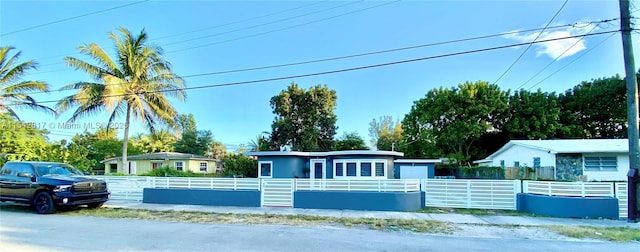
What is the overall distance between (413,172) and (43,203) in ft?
58.1

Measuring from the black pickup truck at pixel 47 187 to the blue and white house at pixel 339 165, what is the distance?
8.43 meters

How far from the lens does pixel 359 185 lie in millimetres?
12398

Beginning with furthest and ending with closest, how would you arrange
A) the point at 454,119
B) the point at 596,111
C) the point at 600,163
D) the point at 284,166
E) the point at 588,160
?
the point at 454,119, the point at 596,111, the point at 284,166, the point at 588,160, the point at 600,163

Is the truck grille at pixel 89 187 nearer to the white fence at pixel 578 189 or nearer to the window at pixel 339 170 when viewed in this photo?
the window at pixel 339 170

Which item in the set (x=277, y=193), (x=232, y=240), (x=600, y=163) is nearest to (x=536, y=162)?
(x=600, y=163)

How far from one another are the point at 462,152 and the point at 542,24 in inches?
880

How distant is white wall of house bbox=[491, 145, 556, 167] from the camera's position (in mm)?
18889

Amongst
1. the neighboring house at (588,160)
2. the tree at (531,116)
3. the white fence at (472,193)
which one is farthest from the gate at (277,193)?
the tree at (531,116)

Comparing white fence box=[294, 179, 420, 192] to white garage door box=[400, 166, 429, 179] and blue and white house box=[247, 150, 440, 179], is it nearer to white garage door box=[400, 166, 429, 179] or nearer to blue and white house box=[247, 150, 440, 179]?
blue and white house box=[247, 150, 440, 179]

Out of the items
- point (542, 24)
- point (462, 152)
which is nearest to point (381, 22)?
point (542, 24)

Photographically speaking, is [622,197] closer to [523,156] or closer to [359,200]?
[359,200]

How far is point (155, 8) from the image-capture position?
46.5 ft

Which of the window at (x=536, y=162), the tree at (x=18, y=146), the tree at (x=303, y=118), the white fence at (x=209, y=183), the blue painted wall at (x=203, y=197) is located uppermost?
the tree at (x=303, y=118)

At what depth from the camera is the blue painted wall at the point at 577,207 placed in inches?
412
